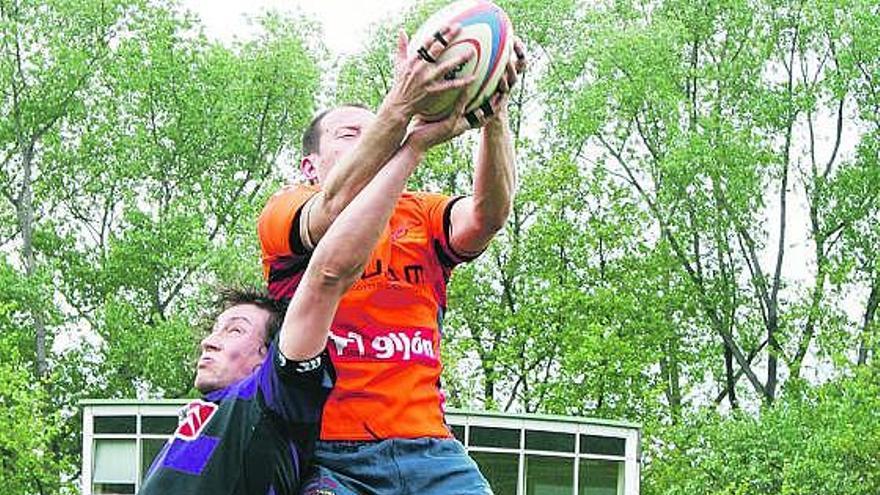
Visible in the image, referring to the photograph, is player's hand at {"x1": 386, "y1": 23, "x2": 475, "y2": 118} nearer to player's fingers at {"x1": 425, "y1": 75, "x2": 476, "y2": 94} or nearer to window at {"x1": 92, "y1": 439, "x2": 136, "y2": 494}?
player's fingers at {"x1": 425, "y1": 75, "x2": 476, "y2": 94}

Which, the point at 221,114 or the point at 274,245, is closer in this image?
the point at 274,245

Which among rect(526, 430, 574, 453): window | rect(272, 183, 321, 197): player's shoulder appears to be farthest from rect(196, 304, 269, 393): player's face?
rect(526, 430, 574, 453): window

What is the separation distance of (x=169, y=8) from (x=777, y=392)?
1854cm

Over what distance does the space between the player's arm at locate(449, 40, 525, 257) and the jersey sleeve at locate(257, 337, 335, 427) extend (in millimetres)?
741

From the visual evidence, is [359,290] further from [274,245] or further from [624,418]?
[624,418]

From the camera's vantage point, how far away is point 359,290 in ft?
20.6

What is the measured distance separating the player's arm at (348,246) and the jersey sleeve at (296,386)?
0.06m

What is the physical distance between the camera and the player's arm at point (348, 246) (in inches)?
225

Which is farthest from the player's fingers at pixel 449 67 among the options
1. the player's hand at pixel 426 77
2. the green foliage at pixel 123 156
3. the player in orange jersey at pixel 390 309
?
the green foliage at pixel 123 156

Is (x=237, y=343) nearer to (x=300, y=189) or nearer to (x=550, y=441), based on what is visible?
(x=300, y=189)

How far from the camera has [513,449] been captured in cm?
3500

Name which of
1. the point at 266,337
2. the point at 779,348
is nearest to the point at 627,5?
the point at 779,348

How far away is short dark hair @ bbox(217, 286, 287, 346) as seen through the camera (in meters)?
6.53

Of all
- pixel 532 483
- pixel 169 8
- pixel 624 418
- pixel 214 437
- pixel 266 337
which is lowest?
pixel 214 437
